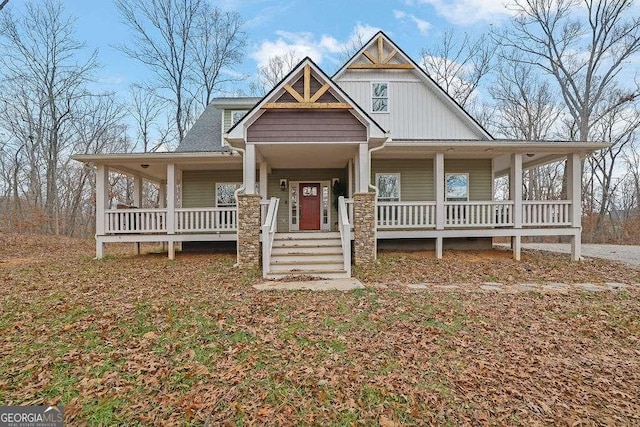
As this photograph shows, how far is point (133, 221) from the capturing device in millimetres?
11258

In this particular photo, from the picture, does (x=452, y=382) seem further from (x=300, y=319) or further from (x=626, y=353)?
(x=626, y=353)

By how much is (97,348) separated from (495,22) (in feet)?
82.7

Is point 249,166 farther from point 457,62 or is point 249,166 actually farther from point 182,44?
point 457,62

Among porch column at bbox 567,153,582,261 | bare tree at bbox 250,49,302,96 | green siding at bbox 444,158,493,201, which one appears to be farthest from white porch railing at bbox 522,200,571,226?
bare tree at bbox 250,49,302,96

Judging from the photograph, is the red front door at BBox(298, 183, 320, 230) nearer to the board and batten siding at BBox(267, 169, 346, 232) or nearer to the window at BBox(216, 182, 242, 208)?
the board and batten siding at BBox(267, 169, 346, 232)

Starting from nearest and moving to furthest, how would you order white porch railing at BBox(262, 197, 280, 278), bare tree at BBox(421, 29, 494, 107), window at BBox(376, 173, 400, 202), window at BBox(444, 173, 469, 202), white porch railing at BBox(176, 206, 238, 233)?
white porch railing at BBox(262, 197, 280, 278) < white porch railing at BBox(176, 206, 238, 233) < window at BBox(376, 173, 400, 202) < window at BBox(444, 173, 469, 202) < bare tree at BBox(421, 29, 494, 107)

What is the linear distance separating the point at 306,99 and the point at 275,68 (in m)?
18.5

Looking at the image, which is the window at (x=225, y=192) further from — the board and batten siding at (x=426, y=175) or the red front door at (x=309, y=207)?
the board and batten siding at (x=426, y=175)

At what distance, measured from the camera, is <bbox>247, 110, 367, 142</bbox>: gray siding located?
927cm

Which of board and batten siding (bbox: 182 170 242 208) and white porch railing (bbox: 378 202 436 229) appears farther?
board and batten siding (bbox: 182 170 242 208)

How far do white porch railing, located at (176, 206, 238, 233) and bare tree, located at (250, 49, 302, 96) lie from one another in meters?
16.7

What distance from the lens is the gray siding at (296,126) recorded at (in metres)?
9.27

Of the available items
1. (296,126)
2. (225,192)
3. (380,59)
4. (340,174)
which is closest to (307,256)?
(296,126)

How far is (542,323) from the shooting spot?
523 centimetres
